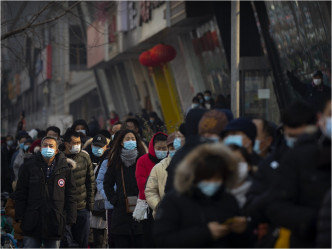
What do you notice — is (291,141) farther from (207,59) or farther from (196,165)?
(207,59)

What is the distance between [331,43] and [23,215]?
26.2 feet

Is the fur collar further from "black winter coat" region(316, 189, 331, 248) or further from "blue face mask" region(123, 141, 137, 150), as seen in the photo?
"black winter coat" region(316, 189, 331, 248)

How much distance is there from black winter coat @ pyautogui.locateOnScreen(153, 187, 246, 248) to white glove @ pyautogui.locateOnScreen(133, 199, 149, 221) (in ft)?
15.0

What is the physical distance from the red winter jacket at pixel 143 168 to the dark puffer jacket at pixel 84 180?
1.53 m

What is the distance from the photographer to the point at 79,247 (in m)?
11.5

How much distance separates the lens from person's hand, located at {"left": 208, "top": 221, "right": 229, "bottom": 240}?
5.15 meters

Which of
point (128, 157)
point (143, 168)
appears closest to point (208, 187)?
point (143, 168)

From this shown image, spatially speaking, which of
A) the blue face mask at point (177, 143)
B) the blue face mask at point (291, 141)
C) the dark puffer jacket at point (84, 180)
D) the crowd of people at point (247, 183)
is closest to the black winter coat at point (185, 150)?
the crowd of people at point (247, 183)

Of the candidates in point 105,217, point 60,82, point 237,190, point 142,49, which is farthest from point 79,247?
point 60,82

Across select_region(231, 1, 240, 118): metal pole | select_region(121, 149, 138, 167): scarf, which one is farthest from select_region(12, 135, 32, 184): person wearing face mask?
select_region(121, 149, 138, 167): scarf

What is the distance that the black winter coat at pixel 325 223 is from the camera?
4.92m

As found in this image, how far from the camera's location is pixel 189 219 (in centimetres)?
517

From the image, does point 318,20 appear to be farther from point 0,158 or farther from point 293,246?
point 293,246

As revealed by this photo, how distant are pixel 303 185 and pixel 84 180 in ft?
21.8
